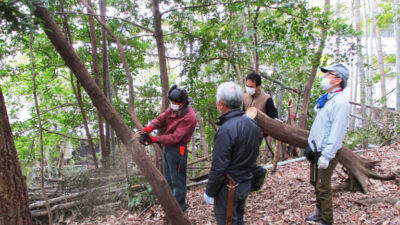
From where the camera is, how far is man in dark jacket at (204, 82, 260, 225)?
86.7 inches

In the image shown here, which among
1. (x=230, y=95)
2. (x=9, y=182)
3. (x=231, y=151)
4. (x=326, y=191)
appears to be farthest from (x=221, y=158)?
(x=9, y=182)

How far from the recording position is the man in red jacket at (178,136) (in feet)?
11.6

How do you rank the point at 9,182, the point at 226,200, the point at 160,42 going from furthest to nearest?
the point at 160,42 → the point at 9,182 → the point at 226,200

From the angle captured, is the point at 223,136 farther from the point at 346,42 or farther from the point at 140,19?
the point at 140,19

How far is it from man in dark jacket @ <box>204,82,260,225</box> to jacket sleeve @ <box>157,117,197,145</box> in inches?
49.2

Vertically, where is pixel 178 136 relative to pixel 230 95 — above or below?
below

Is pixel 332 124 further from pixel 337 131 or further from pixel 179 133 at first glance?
pixel 179 133

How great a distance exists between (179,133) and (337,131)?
1.85 metres

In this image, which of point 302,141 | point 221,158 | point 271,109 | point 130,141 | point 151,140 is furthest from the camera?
point 271,109

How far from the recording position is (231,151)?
87.9 inches

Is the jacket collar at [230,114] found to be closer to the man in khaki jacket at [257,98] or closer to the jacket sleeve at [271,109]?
the man in khaki jacket at [257,98]

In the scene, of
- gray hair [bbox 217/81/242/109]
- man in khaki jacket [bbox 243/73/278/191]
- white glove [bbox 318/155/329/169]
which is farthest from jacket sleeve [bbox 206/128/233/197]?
man in khaki jacket [bbox 243/73/278/191]

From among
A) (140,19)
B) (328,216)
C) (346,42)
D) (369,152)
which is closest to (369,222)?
(328,216)

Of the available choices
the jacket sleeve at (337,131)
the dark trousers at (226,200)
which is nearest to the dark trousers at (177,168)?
the dark trousers at (226,200)
